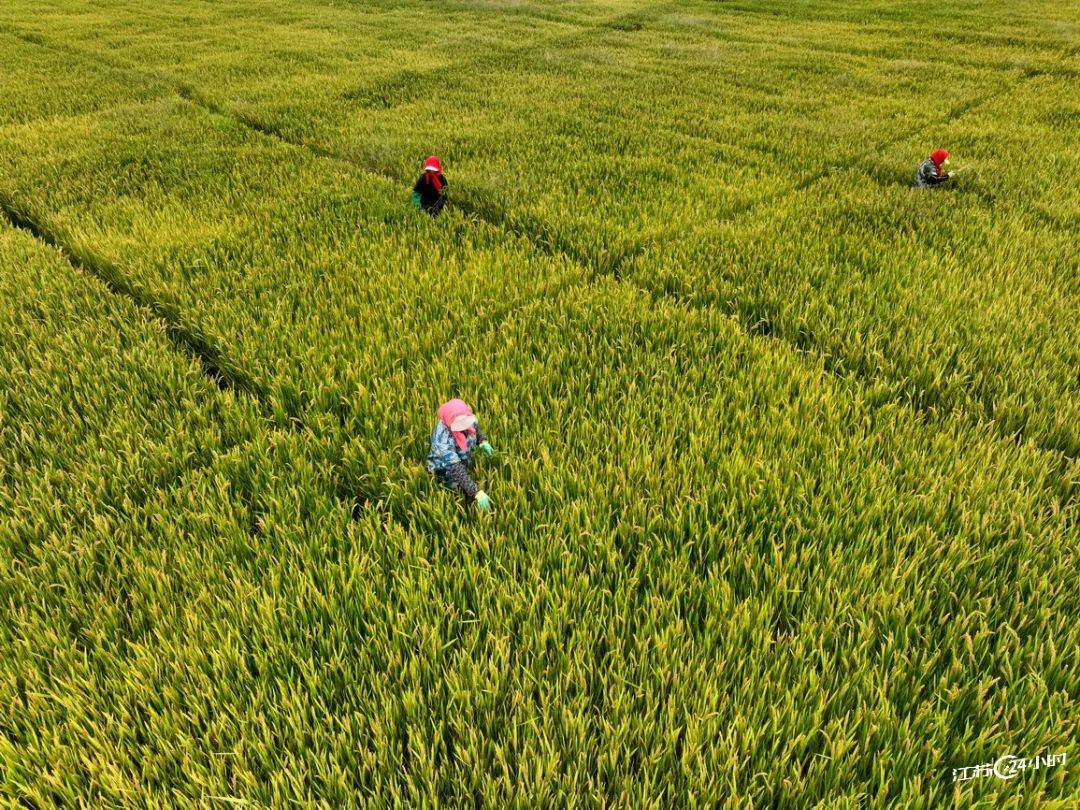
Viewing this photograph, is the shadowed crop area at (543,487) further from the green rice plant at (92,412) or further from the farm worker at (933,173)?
the farm worker at (933,173)

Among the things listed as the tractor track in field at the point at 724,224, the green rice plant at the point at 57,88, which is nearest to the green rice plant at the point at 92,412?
the tractor track in field at the point at 724,224

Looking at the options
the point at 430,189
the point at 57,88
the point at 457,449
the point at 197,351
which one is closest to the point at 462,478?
the point at 457,449

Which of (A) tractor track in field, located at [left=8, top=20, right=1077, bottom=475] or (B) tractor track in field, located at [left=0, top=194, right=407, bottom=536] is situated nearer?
(B) tractor track in field, located at [left=0, top=194, right=407, bottom=536]

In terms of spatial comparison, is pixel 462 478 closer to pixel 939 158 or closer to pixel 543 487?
pixel 543 487

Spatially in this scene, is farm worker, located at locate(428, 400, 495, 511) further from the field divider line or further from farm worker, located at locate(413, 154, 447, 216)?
farm worker, located at locate(413, 154, 447, 216)

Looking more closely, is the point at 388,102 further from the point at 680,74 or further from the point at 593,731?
the point at 593,731

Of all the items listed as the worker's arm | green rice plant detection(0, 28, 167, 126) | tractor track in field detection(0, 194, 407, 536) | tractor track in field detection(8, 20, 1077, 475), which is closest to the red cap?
tractor track in field detection(8, 20, 1077, 475)
